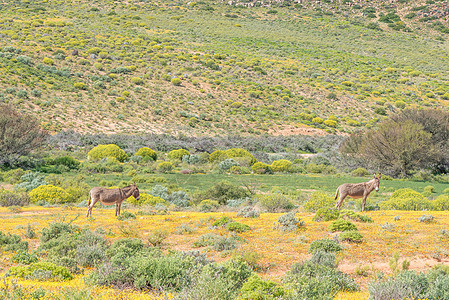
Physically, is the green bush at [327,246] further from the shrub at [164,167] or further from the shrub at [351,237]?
the shrub at [164,167]

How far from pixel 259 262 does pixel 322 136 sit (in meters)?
46.1

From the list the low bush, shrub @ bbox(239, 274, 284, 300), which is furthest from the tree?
shrub @ bbox(239, 274, 284, 300)

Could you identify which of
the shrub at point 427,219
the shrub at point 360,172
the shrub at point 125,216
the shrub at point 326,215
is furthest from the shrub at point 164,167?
→ the shrub at point 427,219

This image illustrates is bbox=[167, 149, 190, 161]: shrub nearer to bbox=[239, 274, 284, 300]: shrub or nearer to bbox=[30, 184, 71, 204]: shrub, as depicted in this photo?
bbox=[30, 184, 71, 204]: shrub

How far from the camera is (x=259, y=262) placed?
27.9ft

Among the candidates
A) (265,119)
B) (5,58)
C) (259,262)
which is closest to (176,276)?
(259,262)

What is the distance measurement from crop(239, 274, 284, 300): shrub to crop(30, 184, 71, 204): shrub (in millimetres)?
14673

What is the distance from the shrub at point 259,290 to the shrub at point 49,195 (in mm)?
14673

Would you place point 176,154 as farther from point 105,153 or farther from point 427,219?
point 427,219

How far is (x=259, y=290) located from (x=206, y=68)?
62389 millimetres

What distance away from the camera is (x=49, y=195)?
18.5 m

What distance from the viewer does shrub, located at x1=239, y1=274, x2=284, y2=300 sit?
5736mm

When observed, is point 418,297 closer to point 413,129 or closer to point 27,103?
point 413,129

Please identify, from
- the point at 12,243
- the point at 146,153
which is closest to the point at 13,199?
the point at 12,243
